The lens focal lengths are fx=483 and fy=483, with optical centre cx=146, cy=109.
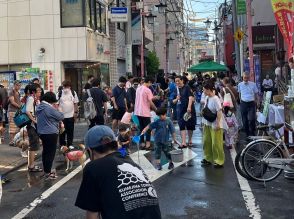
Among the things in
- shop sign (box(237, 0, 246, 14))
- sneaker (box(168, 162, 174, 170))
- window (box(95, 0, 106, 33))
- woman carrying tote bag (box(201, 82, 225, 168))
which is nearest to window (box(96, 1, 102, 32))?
window (box(95, 0, 106, 33))

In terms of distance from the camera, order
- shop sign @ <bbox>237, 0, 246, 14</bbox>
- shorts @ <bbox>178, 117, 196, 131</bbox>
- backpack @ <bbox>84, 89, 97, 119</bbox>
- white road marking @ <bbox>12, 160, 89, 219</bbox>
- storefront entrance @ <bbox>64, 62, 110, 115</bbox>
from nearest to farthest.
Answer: white road marking @ <bbox>12, 160, 89, 219</bbox>
backpack @ <bbox>84, 89, 97, 119</bbox>
shorts @ <bbox>178, 117, 196, 131</bbox>
shop sign @ <bbox>237, 0, 246, 14</bbox>
storefront entrance @ <bbox>64, 62, 110, 115</bbox>

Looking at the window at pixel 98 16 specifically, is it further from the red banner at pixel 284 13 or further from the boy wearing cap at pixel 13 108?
the red banner at pixel 284 13

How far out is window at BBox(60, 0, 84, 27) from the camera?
22609 millimetres

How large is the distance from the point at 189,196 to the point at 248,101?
6.33m

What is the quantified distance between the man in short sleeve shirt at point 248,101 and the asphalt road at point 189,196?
3962 millimetres

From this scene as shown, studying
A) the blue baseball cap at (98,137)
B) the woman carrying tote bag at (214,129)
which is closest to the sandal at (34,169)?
the woman carrying tote bag at (214,129)

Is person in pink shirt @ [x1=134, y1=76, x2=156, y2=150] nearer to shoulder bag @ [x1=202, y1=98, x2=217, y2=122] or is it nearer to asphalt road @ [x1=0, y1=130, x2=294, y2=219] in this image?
shoulder bag @ [x1=202, y1=98, x2=217, y2=122]

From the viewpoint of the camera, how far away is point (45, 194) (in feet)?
25.5

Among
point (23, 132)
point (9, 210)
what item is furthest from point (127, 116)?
point (9, 210)

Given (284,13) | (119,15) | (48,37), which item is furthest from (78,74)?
(284,13)

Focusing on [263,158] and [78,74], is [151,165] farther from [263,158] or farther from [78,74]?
[78,74]

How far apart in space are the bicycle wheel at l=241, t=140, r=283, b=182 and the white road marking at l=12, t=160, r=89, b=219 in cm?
320

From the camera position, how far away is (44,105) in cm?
862

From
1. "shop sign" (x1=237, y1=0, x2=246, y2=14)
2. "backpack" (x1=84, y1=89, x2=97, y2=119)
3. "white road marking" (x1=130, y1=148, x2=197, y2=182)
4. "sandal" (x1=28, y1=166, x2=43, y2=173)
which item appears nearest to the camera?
"white road marking" (x1=130, y1=148, x2=197, y2=182)
